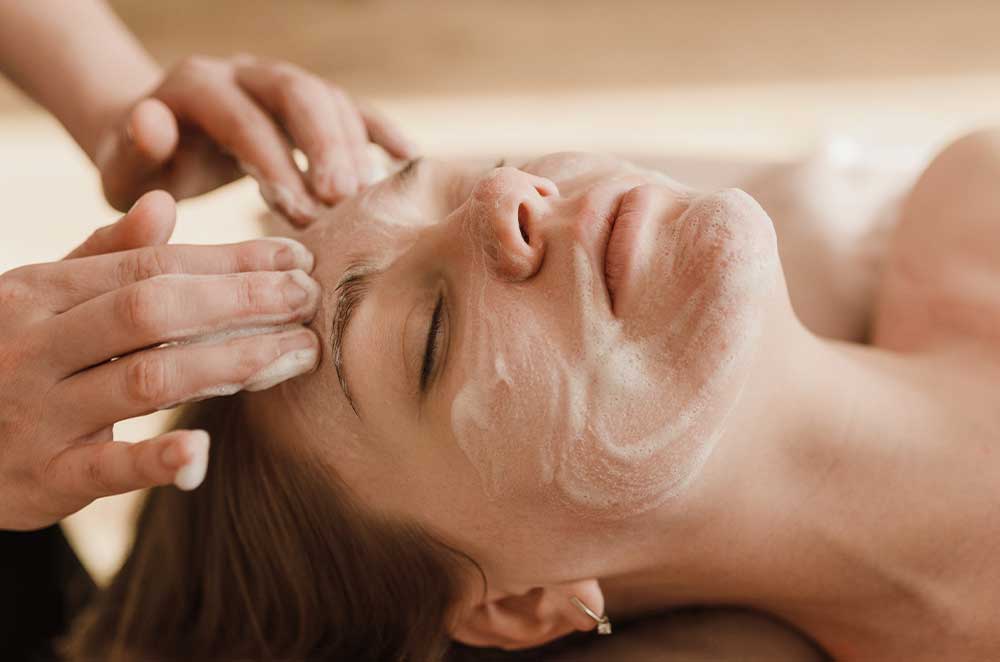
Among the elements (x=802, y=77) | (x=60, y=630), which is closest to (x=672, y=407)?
(x=60, y=630)

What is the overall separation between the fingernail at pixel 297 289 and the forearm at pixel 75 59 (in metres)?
0.54

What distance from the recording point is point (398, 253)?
3.20 ft

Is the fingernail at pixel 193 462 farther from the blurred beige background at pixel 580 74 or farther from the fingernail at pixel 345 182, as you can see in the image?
the blurred beige background at pixel 580 74

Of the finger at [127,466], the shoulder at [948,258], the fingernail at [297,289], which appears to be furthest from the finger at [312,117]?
the shoulder at [948,258]

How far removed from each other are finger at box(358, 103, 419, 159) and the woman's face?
0.97ft

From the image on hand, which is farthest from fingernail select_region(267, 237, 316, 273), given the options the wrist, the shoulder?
the shoulder

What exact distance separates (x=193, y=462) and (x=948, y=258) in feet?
3.53

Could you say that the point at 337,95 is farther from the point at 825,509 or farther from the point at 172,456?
the point at 825,509

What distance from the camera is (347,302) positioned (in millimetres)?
946

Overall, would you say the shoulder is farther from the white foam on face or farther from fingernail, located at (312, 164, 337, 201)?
fingernail, located at (312, 164, 337, 201)

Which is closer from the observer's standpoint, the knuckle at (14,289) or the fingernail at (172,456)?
the fingernail at (172,456)

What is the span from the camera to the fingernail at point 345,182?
1136mm

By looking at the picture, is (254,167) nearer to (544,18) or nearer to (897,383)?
(897,383)

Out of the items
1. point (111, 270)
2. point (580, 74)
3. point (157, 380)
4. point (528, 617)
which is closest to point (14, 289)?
point (111, 270)
